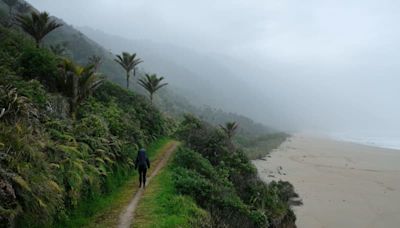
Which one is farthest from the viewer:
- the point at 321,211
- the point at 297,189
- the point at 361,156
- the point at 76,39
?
the point at 76,39

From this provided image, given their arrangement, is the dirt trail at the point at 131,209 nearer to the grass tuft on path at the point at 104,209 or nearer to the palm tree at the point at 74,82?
the grass tuft on path at the point at 104,209

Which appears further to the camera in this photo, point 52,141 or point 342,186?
point 342,186

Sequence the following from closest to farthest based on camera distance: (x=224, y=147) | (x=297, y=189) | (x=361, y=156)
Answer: (x=224, y=147)
(x=297, y=189)
(x=361, y=156)

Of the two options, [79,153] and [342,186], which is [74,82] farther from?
[342,186]

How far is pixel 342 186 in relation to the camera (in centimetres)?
3531

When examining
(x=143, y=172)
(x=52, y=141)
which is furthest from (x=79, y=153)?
(x=143, y=172)

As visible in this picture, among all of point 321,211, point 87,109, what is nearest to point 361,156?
point 321,211

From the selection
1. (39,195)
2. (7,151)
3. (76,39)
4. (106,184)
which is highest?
(76,39)

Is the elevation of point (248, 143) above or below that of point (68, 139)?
below

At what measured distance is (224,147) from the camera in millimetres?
20062

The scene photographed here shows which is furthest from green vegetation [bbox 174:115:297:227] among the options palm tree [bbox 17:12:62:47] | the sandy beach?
palm tree [bbox 17:12:62:47]

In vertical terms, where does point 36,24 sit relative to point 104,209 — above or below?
above

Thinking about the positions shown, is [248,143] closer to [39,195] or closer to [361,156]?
[361,156]

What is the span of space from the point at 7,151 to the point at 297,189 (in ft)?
99.6
